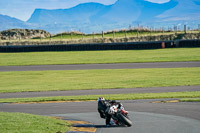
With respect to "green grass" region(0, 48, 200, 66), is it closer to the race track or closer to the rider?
the race track

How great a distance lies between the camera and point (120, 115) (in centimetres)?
1392

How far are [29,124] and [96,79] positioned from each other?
64.2 ft

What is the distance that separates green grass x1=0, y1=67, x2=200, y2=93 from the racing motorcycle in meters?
14.0

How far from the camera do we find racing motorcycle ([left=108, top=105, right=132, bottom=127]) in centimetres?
1395

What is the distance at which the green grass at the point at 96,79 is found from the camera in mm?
29409

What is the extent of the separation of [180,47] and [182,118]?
1821 inches

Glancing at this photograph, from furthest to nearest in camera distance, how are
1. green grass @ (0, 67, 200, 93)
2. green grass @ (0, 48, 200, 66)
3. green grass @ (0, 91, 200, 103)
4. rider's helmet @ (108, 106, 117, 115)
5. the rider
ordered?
green grass @ (0, 48, 200, 66), green grass @ (0, 67, 200, 93), green grass @ (0, 91, 200, 103), the rider, rider's helmet @ (108, 106, 117, 115)

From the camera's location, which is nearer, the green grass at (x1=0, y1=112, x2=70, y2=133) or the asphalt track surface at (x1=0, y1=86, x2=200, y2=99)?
the green grass at (x1=0, y1=112, x2=70, y2=133)

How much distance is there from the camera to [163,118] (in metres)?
15.7

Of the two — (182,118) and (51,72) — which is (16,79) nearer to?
(51,72)

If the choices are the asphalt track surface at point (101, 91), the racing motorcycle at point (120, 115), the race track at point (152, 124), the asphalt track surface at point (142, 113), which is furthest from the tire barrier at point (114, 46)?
the racing motorcycle at point (120, 115)

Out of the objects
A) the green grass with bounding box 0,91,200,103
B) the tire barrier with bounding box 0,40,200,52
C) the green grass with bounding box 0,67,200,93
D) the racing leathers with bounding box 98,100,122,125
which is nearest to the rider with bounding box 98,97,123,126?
the racing leathers with bounding box 98,100,122,125

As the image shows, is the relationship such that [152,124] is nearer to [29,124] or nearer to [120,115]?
[120,115]

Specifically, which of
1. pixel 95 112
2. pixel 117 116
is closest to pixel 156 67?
pixel 95 112
